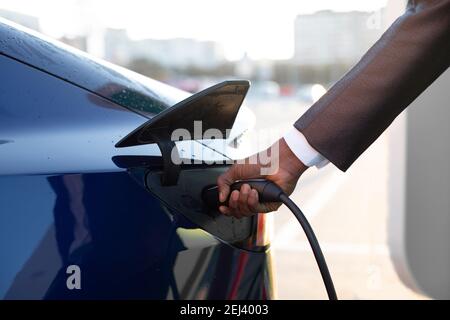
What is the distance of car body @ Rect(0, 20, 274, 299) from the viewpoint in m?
1.53

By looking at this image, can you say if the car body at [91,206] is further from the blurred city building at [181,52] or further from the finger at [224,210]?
the blurred city building at [181,52]

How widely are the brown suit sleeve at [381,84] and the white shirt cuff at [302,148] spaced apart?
24 mm

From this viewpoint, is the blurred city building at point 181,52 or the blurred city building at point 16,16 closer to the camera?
the blurred city building at point 16,16

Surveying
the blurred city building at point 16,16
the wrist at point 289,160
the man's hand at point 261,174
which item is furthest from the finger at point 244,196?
the blurred city building at point 16,16

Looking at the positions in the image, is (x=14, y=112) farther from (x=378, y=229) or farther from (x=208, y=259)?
(x=378, y=229)

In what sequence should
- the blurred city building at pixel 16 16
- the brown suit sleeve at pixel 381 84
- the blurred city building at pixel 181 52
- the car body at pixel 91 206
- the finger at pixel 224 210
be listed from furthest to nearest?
the blurred city building at pixel 181 52
the blurred city building at pixel 16 16
the finger at pixel 224 210
the brown suit sleeve at pixel 381 84
the car body at pixel 91 206

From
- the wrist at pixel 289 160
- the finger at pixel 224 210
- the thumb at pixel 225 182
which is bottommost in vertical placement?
the finger at pixel 224 210

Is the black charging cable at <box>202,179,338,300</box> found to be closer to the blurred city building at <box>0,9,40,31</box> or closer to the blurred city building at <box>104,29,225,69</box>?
the blurred city building at <box>0,9,40,31</box>

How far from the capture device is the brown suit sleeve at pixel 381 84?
166cm

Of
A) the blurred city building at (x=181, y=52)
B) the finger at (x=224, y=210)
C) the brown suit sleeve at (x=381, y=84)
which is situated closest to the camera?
the brown suit sleeve at (x=381, y=84)

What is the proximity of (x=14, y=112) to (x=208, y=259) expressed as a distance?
0.65 m

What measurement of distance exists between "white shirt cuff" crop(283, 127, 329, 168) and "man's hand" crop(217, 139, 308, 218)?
1cm

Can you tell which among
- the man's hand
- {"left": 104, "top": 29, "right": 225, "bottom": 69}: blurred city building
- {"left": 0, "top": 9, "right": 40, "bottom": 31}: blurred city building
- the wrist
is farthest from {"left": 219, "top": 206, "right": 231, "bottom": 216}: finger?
{"left": 104, "top": 29, "right": 225, "bottom": 69}: blurred city building

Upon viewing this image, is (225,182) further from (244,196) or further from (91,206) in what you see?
(91,206)
